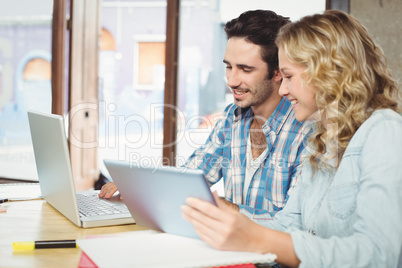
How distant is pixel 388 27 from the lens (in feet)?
10.4

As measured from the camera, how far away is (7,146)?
434 cm

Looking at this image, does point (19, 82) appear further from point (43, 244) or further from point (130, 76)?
point (43, 244)

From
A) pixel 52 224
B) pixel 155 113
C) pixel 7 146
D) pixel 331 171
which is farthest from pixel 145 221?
pixel 7 146

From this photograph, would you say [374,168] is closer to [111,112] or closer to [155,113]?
[155,113]

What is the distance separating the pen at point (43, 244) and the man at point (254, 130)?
2.87ft

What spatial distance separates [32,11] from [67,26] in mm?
393

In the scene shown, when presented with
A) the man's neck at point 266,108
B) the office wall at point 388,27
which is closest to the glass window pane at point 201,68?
the office wall at point 388,27

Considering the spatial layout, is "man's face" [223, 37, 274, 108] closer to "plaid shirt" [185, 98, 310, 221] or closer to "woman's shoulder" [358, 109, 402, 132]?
"plaid shirt" [185, 98, 310, 221]

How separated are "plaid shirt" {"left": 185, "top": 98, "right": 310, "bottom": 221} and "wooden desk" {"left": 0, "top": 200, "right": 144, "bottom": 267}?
0.55 metres

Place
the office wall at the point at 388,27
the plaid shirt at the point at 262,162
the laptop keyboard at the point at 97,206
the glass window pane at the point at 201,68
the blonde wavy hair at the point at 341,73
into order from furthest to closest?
the glass window pane at the point at 201,68 → the office wall at the point at 388,27 → the plaid shirt at the point at 262,162 → the laptop keyboard at the point at 97,206 → the blonde wavy hair at the point at 341,73

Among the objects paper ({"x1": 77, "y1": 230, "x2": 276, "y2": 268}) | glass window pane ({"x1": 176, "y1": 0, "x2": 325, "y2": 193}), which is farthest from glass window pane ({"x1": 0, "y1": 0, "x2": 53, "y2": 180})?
paper ({"x1": 77, "y1": 230, "x2": 276, "y2": 268})

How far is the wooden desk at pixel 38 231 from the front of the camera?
0.97 m

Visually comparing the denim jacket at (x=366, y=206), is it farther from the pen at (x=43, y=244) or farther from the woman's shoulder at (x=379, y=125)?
the pen at (x=43, y=244)

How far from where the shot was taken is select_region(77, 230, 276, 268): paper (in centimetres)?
85
